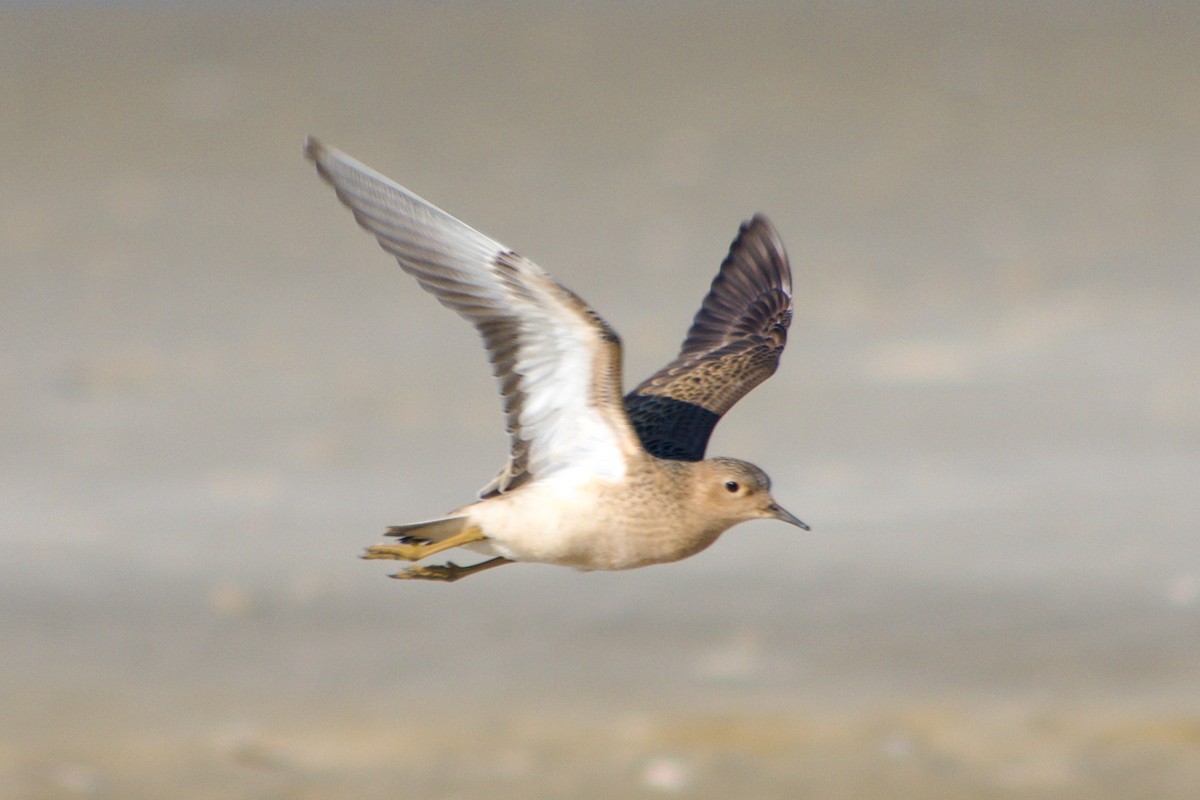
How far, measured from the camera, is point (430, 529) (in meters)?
7.35

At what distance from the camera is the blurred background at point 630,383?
1207 cm

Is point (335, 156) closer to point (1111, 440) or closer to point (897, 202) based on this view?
point (1111, 440)

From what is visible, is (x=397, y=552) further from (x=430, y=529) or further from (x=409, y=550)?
(x=430, y=529)

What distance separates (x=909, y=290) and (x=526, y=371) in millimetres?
9816

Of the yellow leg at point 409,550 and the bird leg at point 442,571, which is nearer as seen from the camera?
the yellow leg at point 409,550

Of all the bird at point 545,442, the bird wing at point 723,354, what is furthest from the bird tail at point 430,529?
the bird wing at point 723,354

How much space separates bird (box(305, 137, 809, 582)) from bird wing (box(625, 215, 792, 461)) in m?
0.43

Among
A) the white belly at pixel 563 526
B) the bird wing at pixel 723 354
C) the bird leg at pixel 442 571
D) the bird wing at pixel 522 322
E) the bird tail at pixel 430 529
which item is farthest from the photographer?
the bird wing at pixel 723 354

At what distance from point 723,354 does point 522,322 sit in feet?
6.55

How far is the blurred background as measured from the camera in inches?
475

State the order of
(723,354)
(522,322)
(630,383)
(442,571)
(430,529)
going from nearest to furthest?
(522,322) < (430,529) < (442,571) < (723,354) < (630,383)

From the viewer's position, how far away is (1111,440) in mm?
14883

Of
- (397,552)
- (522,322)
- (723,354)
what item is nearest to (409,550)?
(397,552)

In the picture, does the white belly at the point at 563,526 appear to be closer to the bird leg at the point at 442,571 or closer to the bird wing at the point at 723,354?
the bird leg at the point at 442,571
